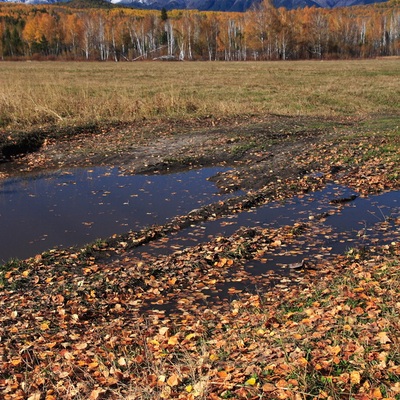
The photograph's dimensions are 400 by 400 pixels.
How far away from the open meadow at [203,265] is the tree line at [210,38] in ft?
258

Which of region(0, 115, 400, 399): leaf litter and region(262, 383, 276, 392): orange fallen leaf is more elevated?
region(262, 383, 276, 392): orange fallen leaf

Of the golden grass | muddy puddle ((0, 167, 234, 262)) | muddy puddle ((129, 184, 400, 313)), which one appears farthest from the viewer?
the golden grass

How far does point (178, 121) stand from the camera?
20578 mm

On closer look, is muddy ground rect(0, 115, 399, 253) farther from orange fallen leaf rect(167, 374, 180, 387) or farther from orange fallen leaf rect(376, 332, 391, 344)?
orange fallen leaf rect(376, 332, 391, 344)

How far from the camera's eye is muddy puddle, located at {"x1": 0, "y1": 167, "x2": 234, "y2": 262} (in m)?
9.45

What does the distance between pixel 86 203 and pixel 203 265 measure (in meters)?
4.99

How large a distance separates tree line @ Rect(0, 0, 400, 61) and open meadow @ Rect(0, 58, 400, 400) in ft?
258

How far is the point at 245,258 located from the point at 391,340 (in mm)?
3491

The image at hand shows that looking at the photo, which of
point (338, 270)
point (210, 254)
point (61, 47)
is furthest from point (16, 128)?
point (61, 47)

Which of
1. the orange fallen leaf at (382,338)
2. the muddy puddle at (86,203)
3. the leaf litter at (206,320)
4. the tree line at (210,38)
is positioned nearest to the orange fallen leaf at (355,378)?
the leaf litter at (206,320)

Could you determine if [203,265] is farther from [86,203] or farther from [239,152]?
[239,152]

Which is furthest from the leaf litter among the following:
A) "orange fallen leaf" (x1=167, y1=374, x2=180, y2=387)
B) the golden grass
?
the golden grass

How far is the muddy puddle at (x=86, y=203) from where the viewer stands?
31.0ft

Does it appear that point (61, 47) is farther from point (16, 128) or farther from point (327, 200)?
point (327, 200)
